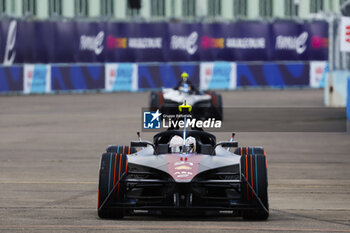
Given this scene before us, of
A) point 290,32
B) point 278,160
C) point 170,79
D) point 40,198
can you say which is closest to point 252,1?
point 290,32

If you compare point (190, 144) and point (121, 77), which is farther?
point (121, 77)

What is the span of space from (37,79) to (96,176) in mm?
29165

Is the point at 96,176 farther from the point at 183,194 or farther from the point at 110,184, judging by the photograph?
the point at 183,194

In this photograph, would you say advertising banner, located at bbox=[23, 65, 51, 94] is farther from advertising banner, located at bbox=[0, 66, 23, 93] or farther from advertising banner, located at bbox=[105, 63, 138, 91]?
advertising banner, located at bbox=[105, 63, 138, 91]

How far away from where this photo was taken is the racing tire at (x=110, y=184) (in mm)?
10922

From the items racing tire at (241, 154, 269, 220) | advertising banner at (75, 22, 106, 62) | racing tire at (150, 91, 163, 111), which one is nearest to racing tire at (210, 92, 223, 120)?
racing tire at (150, 91, 163, 111)

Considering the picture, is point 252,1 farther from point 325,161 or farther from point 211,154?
point 211,154

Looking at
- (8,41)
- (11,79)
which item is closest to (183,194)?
(11,79)

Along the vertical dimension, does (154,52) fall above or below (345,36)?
below

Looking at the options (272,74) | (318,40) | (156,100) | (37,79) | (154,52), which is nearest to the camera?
(156,100)

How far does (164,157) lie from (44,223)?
155cm

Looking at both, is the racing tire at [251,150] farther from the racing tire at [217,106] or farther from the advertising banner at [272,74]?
the advertising banner at [272,74]

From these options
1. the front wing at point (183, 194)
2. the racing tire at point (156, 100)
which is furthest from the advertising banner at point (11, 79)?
the front wing at point (183, 194)

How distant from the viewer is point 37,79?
44.7 metres
